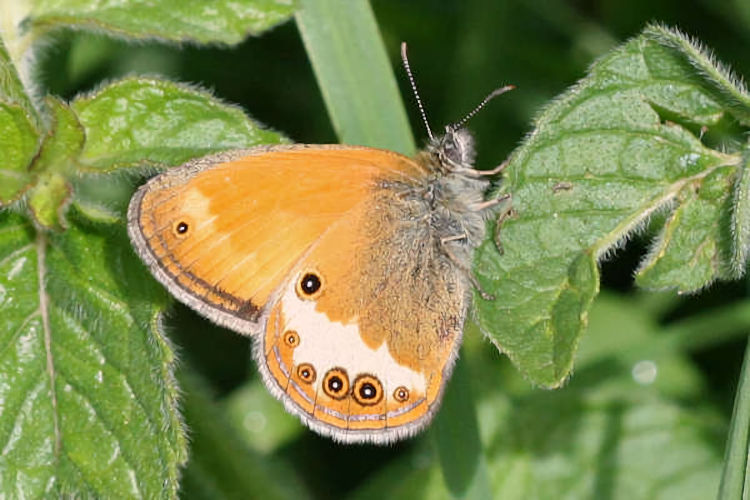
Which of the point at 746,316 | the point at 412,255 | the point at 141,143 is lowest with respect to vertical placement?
the point at 746,316

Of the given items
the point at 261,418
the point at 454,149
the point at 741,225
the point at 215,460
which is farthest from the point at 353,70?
the point at 261,418

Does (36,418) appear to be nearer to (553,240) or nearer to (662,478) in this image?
(553,240)

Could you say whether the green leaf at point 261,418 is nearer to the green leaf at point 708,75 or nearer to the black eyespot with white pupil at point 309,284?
the black eyespot with white pupil at point 309,284

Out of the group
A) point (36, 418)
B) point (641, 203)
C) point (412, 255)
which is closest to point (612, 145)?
point (641, 203)

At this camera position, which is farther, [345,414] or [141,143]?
[141,143]

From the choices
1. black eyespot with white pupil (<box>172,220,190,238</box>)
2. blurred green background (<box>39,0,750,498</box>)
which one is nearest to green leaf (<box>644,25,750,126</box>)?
blurred green background (<box>39,0,750,498</box>)

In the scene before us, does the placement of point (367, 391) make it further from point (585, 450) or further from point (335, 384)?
point (585, 450)
